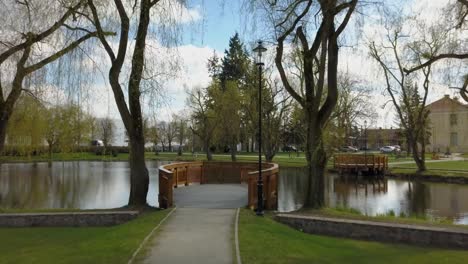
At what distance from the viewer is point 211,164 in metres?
21.6

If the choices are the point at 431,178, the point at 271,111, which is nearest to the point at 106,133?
the point at 271,111

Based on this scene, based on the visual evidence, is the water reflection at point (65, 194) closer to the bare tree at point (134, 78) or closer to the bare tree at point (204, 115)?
the bare tree at point (134, 78)

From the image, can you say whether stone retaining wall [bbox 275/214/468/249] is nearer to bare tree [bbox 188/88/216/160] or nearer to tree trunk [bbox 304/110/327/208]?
tree trunk [bbox 304/110/327/208]

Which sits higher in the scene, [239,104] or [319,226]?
[239,104]

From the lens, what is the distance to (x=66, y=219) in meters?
12.2

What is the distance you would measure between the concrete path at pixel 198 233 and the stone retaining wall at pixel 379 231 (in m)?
1.87

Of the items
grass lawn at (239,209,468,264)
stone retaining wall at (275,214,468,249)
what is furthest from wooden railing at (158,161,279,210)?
grass lawn at (239,209,468,264)

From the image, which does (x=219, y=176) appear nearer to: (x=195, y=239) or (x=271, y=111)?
(x=195, y=239)

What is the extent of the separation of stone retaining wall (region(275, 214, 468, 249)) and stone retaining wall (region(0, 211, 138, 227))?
167 inches

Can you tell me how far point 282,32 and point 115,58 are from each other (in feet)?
16.9

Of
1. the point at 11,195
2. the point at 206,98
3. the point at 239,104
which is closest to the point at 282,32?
the point at 11,195

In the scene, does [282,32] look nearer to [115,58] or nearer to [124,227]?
[115,58]

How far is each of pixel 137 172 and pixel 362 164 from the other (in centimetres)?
2995

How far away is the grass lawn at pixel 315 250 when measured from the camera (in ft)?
27.3
